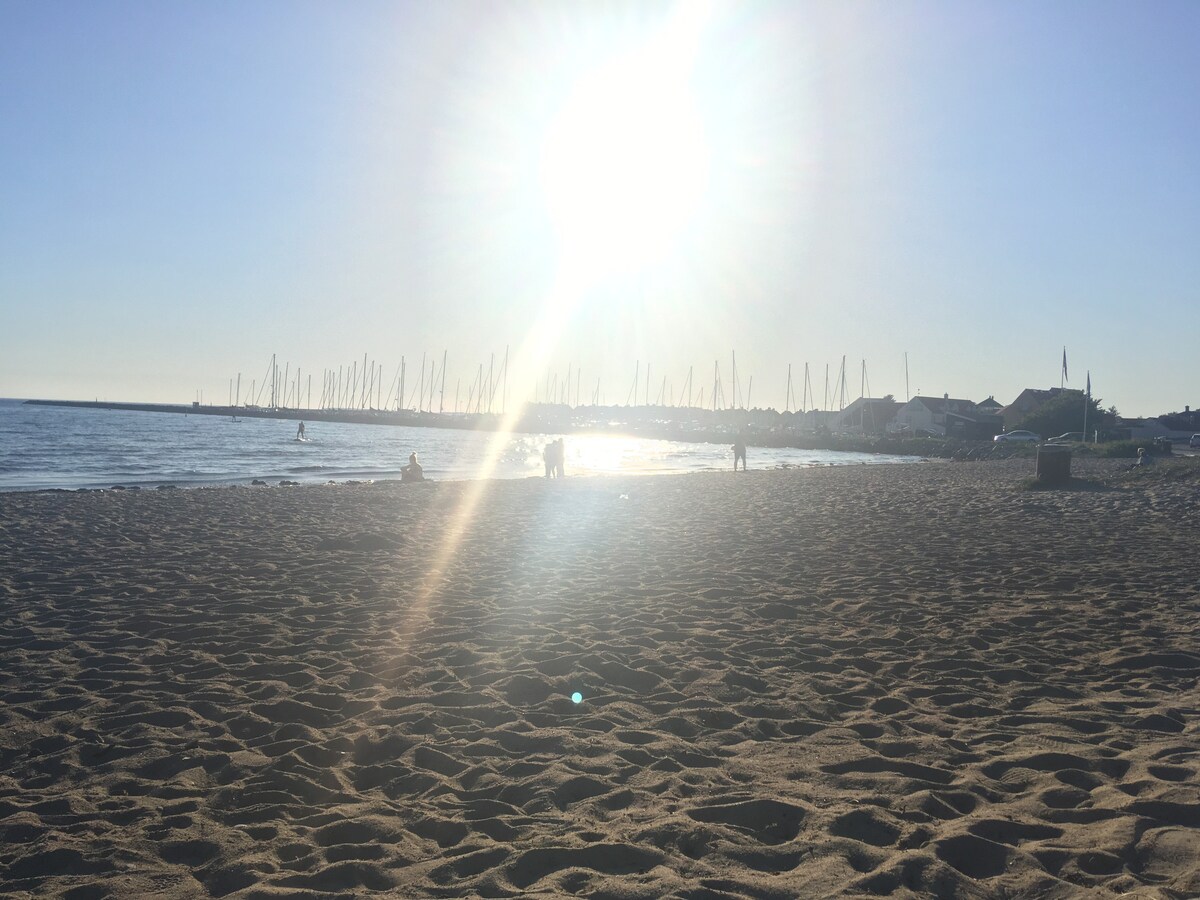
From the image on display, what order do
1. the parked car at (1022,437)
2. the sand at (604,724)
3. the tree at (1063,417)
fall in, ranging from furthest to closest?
1. the tree at (1063,417)
2. the parked car at (1022,437)
3. the sand at (604,724)

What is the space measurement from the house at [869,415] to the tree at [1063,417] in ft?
79.4

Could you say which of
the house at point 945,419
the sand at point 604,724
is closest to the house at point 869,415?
the house at point 945,419

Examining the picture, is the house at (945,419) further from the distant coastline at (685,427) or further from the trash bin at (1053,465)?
the trash bin at (1053,465)

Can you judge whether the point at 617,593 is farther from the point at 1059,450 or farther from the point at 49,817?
the point at 1059,450

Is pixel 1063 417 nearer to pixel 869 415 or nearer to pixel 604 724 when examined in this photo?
pixel 869 415

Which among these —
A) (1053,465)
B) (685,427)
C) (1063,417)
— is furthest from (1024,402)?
(1053,465)

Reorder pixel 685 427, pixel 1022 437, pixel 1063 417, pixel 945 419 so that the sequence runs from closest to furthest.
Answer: pixel 1022 437
pixel 1063 417
pixel 945 419
pixel 685 427

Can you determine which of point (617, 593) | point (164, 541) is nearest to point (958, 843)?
point (617, 593)

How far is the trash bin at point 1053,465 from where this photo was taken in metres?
20.6

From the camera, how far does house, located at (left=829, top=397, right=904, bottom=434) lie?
96062 millimetres

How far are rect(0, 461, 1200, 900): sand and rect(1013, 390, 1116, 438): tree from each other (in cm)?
6354

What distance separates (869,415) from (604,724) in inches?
3849

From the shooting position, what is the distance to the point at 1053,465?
2070cm

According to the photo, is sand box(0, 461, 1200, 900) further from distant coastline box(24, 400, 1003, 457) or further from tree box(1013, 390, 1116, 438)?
tree box(1013, 390, 1116, 438)
